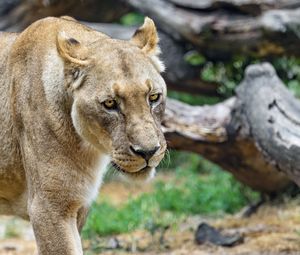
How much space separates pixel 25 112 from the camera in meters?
4.35

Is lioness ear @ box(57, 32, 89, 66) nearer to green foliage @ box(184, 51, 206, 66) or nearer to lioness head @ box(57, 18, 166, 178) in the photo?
lioness head @ box(57, 18, 166, 178)

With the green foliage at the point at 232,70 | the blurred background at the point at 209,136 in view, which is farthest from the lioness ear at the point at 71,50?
the green foliage at the point at 232,70

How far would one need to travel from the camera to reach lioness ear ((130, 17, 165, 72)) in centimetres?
427

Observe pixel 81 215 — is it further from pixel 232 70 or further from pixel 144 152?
pixel 232 70

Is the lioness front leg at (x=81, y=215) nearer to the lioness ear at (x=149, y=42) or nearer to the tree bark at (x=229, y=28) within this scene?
the lioness ear at (x=149, y=42)

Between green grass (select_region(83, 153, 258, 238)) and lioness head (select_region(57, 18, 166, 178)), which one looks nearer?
lioness head (select_region(57, 18, 166, 178))

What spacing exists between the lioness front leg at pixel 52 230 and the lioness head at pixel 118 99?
365mm

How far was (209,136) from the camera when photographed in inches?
243

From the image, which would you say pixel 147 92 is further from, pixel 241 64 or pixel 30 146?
pixel 241 64

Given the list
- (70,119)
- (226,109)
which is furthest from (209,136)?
(70,119)

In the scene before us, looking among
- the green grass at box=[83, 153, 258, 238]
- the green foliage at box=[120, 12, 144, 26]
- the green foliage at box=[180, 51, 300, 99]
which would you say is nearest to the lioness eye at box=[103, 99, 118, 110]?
the green grass at box=[83, 153, 258, 238]

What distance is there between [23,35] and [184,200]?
10.5ft

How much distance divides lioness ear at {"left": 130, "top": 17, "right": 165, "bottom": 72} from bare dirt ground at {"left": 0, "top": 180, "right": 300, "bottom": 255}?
1.82 metres

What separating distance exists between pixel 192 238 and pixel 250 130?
0.86m
